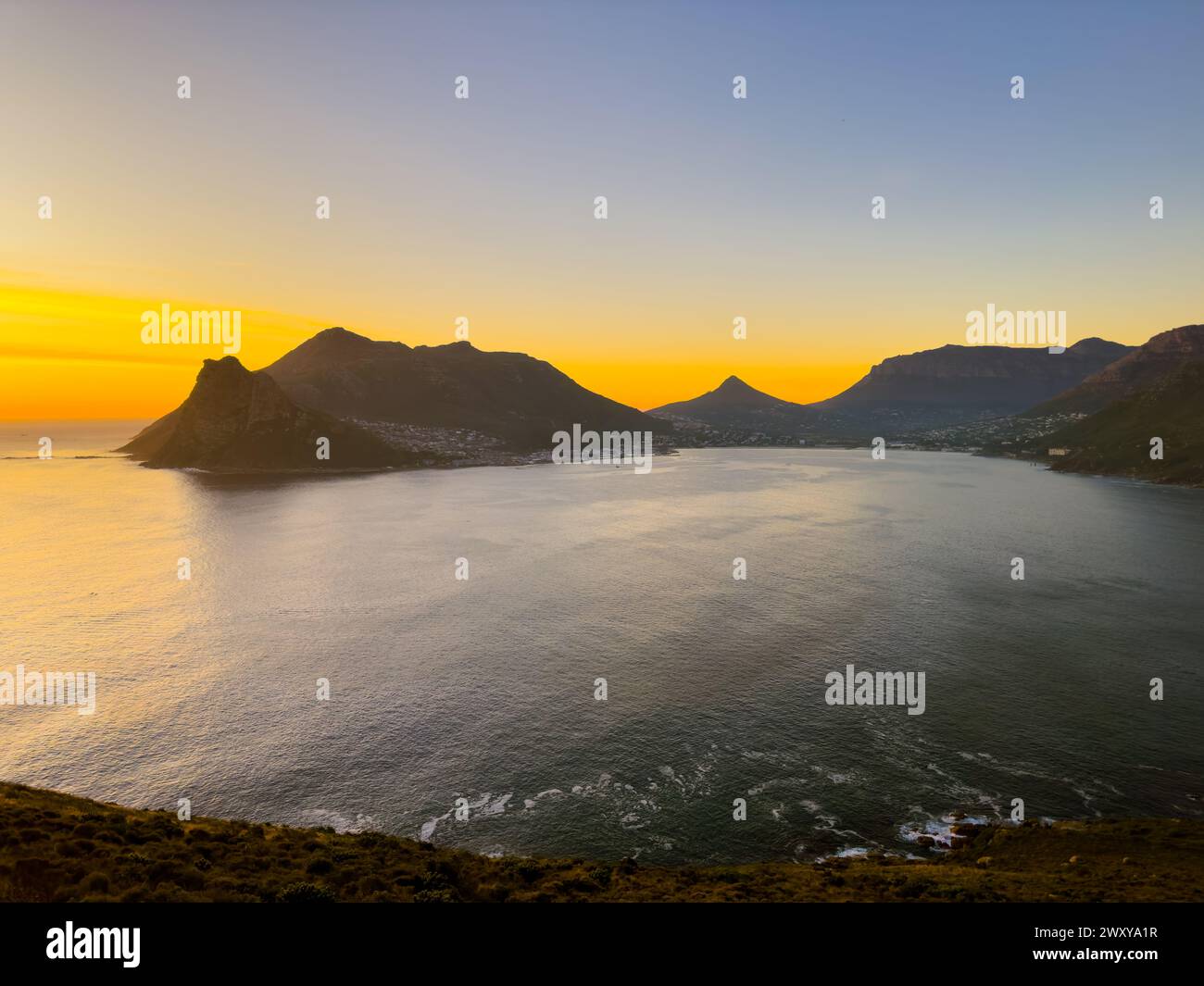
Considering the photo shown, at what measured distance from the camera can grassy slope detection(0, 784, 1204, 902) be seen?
33250 millimetres

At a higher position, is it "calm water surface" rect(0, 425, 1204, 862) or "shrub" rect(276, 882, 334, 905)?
"shrub" rect(276, 882, 334, 905)

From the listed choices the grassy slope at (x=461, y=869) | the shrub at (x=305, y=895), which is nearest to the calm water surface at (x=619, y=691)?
the grassy slope at (x=461, y=869)

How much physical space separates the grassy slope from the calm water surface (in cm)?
506

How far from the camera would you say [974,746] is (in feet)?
197

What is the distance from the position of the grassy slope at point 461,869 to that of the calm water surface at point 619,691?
199 inches

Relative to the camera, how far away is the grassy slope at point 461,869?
33.2m

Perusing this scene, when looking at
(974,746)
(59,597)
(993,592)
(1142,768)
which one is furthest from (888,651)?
(59,597)

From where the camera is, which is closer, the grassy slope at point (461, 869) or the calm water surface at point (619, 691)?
the grassy slope at point (461, 869)

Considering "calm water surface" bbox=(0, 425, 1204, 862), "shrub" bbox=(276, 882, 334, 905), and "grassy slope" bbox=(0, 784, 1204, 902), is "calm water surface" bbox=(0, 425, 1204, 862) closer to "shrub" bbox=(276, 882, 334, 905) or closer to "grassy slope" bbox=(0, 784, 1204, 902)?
"grassy slope" bbox=(0, 784, 1204, 902)

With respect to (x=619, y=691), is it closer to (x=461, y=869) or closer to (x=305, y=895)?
(x=461, y=869)

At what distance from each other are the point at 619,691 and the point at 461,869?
3580cm

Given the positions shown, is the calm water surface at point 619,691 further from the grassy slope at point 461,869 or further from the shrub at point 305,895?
the shrub at point 305,895

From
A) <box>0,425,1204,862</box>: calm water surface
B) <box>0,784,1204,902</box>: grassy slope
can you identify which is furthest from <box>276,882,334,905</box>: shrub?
<box>0,425,1204,862</box>: calm water surface

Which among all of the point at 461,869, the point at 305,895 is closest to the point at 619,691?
the point at 461,869
